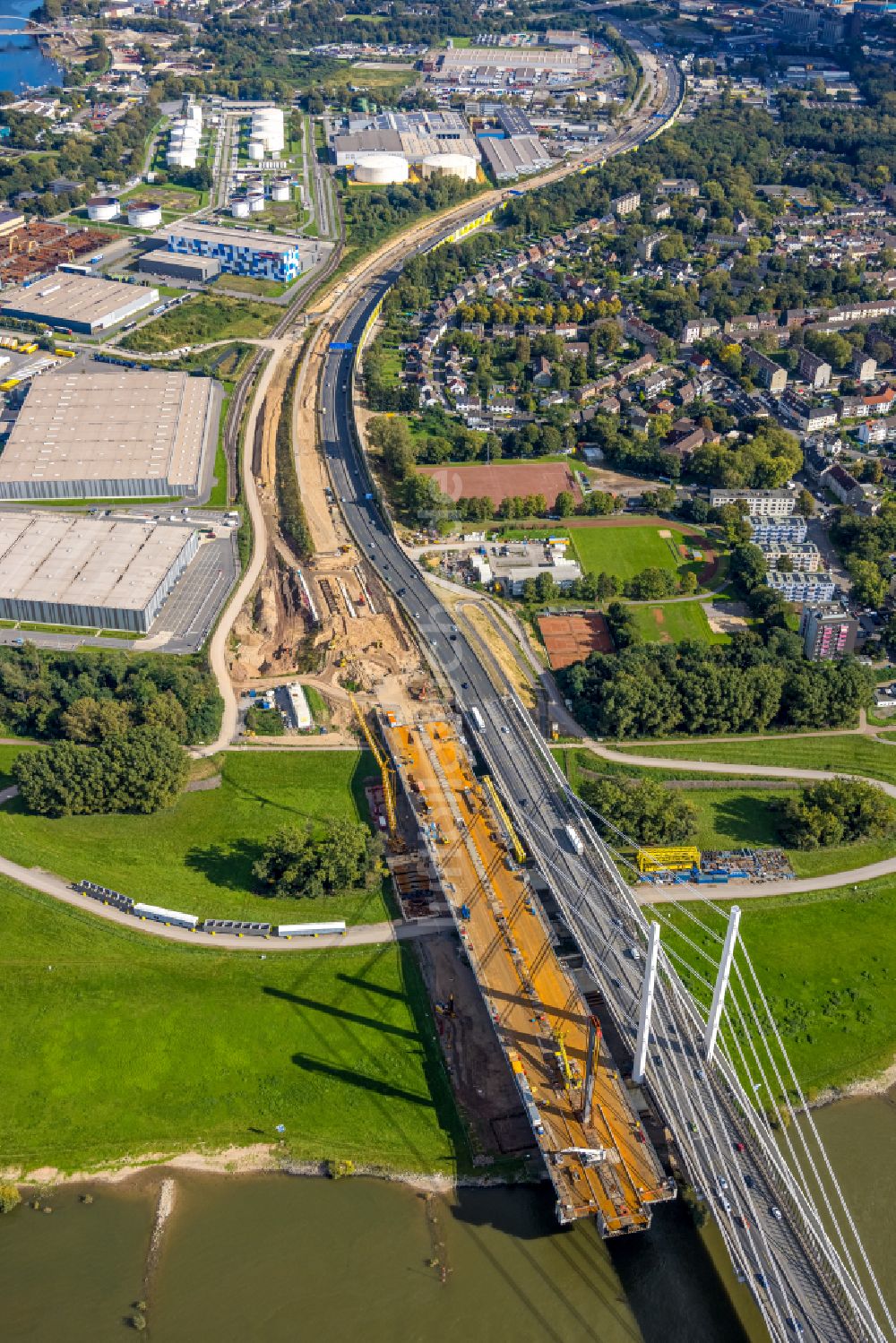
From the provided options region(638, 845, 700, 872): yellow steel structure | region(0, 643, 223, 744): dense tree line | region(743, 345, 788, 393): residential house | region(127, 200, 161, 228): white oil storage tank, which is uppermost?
region(743, 345, 788, 393): residential house

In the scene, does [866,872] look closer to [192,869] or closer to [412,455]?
[192,869]


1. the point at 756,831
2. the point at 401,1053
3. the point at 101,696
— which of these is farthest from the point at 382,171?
the point at 401,1053

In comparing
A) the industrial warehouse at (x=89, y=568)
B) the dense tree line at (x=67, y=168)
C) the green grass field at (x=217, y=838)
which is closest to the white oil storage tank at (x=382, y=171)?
the dense tree line at (x=67, y=168)

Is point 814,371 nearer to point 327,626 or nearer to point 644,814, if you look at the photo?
point 327,626

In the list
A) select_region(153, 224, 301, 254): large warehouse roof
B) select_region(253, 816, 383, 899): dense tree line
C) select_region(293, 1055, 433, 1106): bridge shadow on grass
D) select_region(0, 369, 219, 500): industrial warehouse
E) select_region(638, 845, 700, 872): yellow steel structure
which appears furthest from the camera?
select_region(153, 224, 301, 254): large warehouse roof

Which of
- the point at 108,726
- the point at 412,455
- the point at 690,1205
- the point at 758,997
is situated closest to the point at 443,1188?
the point at 690,1205

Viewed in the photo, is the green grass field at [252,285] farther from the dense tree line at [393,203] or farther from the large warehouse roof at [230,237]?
the dense tree line at [393,203]

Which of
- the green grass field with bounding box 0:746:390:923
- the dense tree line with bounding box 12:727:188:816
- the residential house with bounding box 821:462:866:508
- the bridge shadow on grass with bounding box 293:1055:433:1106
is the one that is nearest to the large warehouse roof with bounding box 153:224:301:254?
the residential house with bounding box 821:462:866:508

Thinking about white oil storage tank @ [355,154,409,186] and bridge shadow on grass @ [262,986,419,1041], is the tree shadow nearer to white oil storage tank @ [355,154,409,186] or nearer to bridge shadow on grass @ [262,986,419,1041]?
bridge shadow on grass @ [262,986,419,1041]
